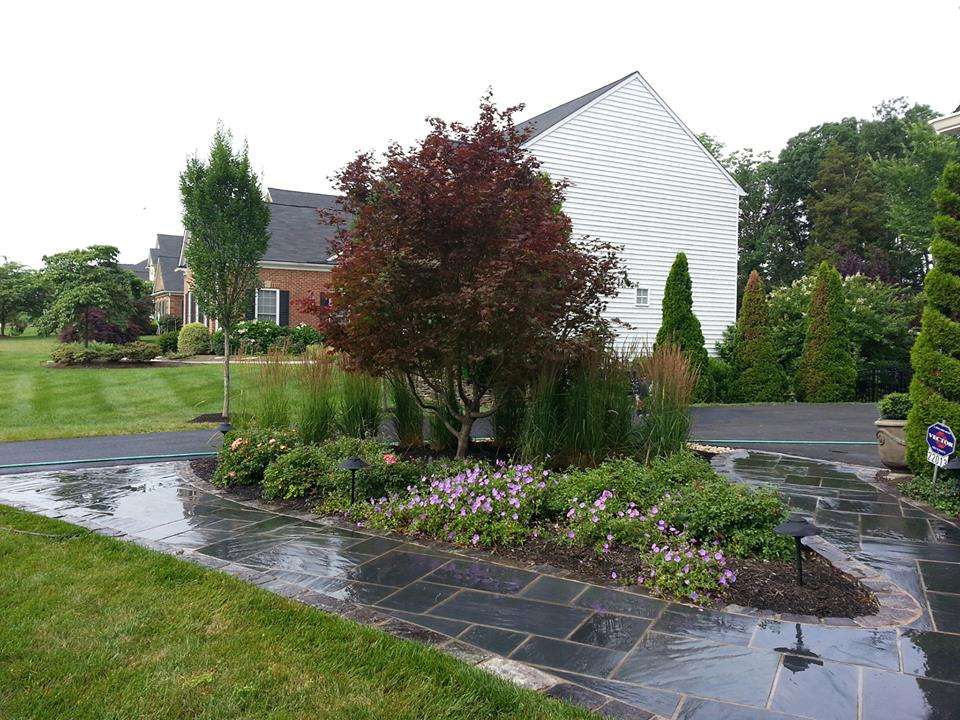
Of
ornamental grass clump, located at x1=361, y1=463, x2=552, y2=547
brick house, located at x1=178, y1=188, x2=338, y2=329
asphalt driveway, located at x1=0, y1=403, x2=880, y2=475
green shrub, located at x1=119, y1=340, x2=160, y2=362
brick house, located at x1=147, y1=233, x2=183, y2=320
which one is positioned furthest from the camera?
brick house, located at x1=147, y1=233, x2=183, y2=320

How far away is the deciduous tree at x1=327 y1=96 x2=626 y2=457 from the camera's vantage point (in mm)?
4750

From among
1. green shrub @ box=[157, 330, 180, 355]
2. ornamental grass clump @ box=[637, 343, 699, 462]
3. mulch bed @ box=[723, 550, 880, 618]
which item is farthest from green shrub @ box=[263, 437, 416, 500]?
green shrub @ box=[157, 330, 180, 355]

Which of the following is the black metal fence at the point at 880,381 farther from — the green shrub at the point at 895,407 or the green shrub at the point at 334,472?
the green shrub at the point at 334,472

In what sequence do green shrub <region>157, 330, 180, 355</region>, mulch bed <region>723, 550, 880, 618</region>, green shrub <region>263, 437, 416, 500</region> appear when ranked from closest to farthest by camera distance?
mulch bed <region>723, 550, 880, 618</region> < green shrub <region>263, 437, 416, 500</region> < green shrub <region>157, 330, 180, 355</region>

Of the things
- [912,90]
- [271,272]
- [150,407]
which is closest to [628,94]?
[271,272]

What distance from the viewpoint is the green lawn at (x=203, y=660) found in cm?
224

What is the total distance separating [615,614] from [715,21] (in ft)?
25.3

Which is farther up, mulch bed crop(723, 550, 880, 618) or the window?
the window

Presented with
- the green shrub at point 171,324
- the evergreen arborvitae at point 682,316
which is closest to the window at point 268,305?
the green shrub at point 171,324

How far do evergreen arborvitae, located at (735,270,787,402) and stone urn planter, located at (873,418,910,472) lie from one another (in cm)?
792

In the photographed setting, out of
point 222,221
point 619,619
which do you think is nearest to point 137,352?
point 222,221

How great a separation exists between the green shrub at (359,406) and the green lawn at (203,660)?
284 centimetres

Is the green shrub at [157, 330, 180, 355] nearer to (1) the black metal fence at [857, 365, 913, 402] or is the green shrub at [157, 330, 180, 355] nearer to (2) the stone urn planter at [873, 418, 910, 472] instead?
(1) the black metal fence at [857, 365, 913, 402]

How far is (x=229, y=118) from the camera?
398 inches
